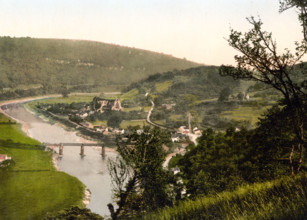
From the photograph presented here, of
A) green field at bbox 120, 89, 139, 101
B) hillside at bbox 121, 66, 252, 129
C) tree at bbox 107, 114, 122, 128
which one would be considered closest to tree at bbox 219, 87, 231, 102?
hillside at bbox 121, 66, 252, 129

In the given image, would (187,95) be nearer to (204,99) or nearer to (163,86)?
(204,99)

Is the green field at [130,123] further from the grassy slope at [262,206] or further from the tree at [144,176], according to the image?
the grassy slope at [262,206]

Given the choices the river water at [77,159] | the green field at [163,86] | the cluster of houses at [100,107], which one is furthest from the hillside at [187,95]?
the river water at [77,159]

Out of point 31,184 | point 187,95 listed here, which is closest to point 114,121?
point 187,95

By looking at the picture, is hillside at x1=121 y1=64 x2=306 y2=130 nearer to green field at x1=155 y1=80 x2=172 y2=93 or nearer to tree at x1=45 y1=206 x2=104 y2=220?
green field at x1=155 y1=80 x2=172 y2=93

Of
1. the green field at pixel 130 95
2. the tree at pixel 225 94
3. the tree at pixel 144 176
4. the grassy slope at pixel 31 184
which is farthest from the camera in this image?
the green field at pixel 130 95
